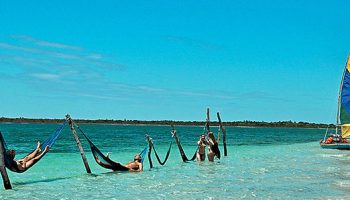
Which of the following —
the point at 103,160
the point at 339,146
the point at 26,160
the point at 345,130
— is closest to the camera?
the point at 26,160

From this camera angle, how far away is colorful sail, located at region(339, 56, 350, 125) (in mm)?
29688

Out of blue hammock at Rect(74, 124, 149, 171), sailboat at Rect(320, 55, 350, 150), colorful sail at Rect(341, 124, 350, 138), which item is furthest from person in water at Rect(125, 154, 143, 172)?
colorful sail at Rect(341, 124, 350, 138)

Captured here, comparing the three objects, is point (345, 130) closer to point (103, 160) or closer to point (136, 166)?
point (136, 166)

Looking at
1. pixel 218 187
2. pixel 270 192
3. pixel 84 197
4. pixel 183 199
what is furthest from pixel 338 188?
pixel 84 197

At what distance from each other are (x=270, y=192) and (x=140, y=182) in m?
4.16

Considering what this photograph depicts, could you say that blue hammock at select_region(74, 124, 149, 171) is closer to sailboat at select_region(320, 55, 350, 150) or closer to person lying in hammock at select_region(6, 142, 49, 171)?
person lying in hammock at select_region(6, 142, 49, 171)

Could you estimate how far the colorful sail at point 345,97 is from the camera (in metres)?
29.7

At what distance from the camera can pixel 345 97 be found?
98.0 feet

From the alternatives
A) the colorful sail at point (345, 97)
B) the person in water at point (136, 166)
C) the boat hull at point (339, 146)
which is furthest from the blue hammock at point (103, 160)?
the colorful sail at point (345, 97)

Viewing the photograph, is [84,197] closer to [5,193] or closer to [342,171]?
[5,193]

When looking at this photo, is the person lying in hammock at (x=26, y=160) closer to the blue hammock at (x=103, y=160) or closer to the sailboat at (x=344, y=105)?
the blue hammock at (x=103, y=160)

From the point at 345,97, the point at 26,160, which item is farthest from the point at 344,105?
the point at 26,160

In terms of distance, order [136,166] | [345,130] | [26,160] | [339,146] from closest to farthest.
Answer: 1. [26,160]
2. [136,166]
3. [339,146]
4. [345,130]

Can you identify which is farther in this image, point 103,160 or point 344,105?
point 344,105
